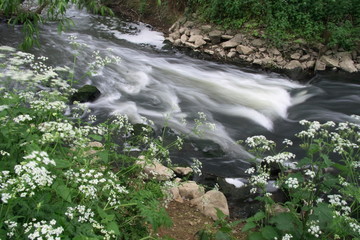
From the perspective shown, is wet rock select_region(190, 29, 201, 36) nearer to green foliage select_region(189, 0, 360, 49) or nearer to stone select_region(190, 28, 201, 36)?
stone select_region(190, 28, 201, 36)

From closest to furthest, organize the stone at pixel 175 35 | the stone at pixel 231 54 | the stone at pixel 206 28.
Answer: the stone at pixel 231 54, the stone at pixel 206 28, the stone at pixel 175 35

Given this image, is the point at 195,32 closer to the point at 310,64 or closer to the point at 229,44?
the point at 229,44

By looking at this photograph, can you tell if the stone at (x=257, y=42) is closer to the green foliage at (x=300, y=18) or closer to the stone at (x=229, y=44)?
the green foliage at (x=300, y=18)

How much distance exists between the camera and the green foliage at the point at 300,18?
10.4m

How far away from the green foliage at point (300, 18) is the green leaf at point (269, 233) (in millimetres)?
8378

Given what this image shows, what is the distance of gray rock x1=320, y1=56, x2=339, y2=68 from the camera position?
10203mm

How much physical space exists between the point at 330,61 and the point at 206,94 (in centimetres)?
442

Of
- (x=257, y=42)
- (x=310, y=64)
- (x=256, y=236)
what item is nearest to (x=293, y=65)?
(x=310, y=64)

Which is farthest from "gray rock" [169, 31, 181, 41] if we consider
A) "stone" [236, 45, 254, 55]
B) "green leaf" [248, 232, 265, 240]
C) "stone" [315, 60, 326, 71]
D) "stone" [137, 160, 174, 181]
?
"green leaf" [248, 232, 265, 240]

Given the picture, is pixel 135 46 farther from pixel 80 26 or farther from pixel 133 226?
pixel 133 226

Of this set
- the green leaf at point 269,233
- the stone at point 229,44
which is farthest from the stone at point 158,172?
the stone at point 229,44

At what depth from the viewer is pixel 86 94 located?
6898 mm

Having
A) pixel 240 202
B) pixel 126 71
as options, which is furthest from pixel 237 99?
pixel 240 202

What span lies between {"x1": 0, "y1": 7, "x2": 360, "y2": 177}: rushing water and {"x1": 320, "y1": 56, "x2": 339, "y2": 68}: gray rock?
450 mm
